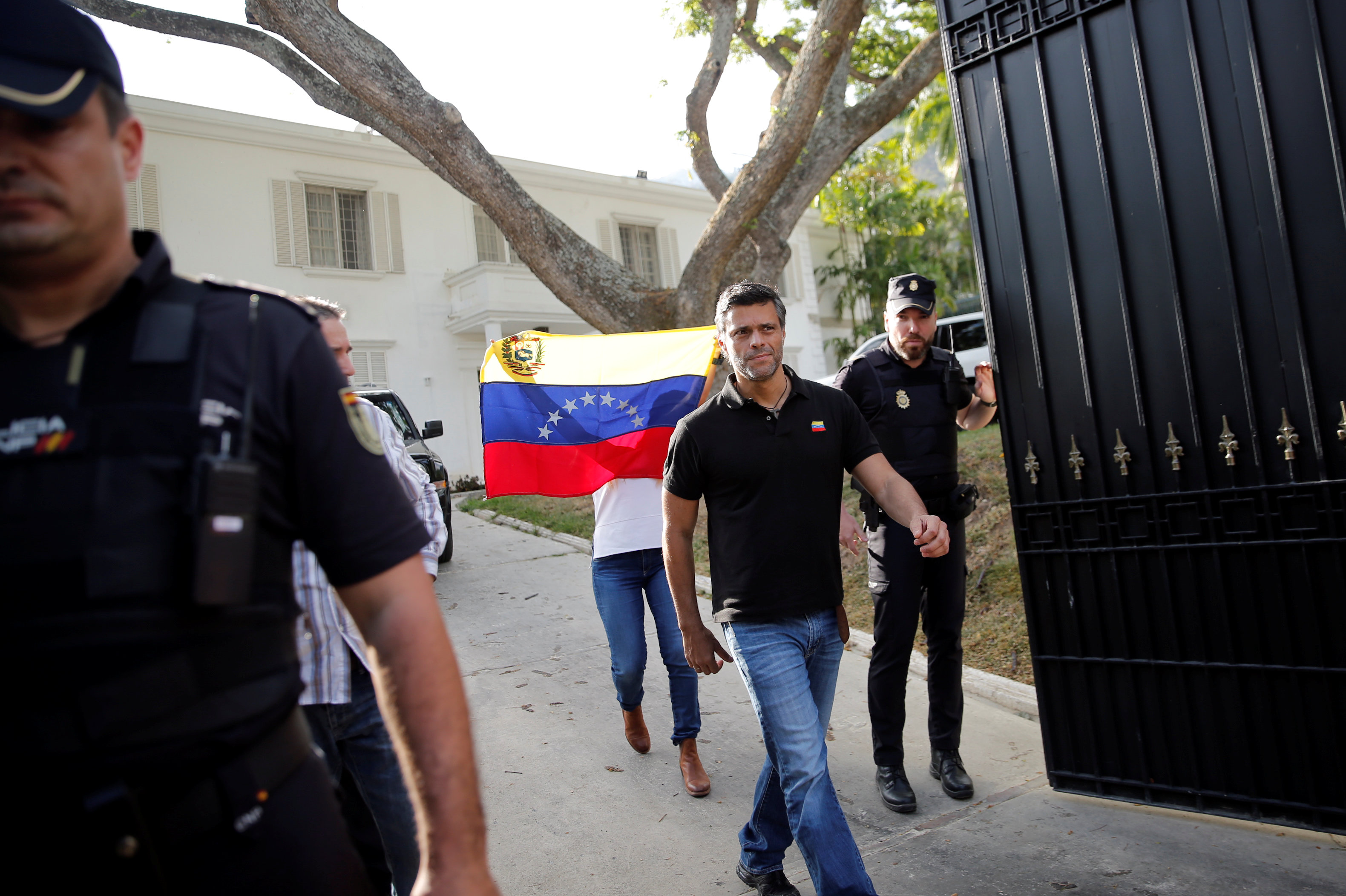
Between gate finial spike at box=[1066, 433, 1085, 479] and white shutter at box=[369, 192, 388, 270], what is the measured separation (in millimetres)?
16693

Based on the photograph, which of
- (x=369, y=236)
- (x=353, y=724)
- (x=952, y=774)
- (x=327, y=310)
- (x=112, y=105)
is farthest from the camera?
(x=369, y=236)

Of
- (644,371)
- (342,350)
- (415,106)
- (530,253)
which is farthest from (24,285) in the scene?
(530,253)

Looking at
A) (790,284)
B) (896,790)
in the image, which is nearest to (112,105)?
(896,790)

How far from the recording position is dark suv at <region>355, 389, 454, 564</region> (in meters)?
9.08

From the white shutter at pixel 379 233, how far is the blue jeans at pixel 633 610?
15478 millimetres

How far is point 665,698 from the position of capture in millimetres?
5430

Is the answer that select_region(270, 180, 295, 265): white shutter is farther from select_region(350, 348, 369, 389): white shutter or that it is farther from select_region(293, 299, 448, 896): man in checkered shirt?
select_region(293, 299, 448, 896): man in checkered shirt

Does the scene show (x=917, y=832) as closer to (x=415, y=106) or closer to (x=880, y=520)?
(x=880, y=520)

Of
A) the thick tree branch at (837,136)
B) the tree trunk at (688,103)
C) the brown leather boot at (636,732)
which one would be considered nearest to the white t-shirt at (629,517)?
the brown leather boot at (636,732)

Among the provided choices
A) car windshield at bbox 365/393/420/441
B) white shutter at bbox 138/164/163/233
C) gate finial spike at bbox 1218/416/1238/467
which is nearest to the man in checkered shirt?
gate finial spike at bbox 1218/416/1238/467

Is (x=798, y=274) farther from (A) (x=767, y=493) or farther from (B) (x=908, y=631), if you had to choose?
(A) (x=767, y=493)

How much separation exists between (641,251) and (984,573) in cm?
1703

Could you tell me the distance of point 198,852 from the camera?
1188 mm

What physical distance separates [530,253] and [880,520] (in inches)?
244
